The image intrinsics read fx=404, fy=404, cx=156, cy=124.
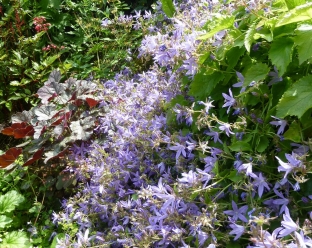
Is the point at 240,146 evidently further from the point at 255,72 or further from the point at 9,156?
the point at 9,156

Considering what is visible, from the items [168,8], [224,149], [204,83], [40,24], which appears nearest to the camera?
[224,149]

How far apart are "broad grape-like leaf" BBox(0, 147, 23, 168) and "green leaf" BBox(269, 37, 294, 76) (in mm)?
2047

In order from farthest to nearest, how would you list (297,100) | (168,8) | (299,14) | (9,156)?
(9,156) < (168,8) < (297,100) < (299,14)

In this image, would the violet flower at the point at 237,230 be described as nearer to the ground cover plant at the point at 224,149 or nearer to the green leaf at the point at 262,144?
the ground cover plant at the point at 224,149

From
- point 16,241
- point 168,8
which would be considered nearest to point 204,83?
point 168,8

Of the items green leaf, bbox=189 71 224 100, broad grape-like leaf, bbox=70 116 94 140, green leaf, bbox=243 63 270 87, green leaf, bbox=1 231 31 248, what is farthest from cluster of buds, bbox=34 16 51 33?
green leaf, bbox=243 63 270 87

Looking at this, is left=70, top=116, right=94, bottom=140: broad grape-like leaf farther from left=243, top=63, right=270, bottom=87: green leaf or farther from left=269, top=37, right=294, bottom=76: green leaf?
left=269, top=37, right=294, bottom=76: green leaf

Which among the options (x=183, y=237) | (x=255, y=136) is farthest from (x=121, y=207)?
(x=255, y=136)

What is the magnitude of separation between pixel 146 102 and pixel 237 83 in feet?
3.07

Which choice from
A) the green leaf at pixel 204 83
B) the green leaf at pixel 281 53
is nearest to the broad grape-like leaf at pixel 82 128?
the green leaf at pixel 204 83

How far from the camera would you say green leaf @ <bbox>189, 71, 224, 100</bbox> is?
1783 mm

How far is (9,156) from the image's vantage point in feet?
9.49

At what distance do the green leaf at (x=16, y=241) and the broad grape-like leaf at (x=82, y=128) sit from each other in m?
0.74

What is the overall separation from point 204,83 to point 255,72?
1.01 ft
